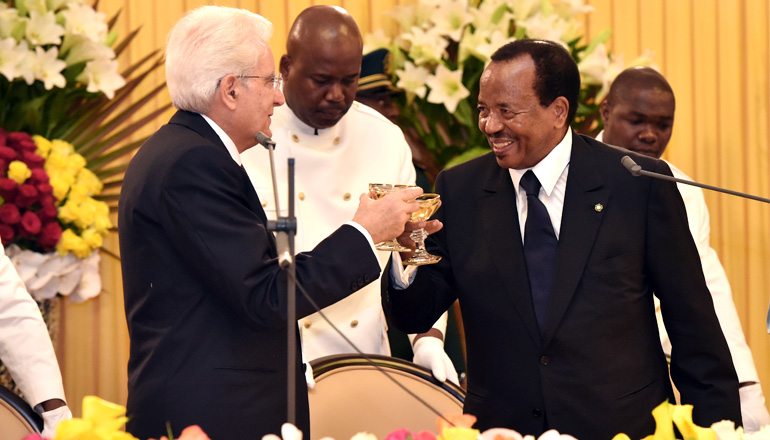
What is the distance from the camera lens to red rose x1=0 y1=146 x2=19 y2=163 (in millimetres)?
2725

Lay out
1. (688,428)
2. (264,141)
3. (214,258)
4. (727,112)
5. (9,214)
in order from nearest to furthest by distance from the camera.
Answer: (688,428)
(264,141)
(214,258)
(9,214)
(727,112)

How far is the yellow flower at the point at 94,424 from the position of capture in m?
1.22

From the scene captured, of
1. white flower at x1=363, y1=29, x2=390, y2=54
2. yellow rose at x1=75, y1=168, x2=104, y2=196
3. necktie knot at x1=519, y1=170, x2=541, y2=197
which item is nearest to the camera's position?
necktie knot at x1=519, y1=170, x2=541, y2=197

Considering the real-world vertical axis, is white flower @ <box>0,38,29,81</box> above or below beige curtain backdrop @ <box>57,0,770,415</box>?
above

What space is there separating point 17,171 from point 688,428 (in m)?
2.01

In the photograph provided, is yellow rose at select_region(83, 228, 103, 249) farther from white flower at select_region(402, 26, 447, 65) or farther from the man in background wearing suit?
the man in background wearing suit

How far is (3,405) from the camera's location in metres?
2.12

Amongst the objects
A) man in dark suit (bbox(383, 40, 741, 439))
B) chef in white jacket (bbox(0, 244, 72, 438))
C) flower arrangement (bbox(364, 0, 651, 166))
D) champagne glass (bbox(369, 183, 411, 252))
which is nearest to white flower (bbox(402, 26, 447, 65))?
flower arrangement (bbox(364, 0, 651, 166))

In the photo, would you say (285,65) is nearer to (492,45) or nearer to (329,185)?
(329,185)

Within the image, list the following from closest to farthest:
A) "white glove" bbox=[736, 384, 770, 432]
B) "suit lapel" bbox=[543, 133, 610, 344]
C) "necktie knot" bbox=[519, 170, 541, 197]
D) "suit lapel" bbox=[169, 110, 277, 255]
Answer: "suit lapel" bbox=[169, 110, 277, 255] → "suit lapel" bbox=[543, 133, 610, 344] → "necktie knot" bbox=[519, 170, 541, 197] → "white glove" bbox=[736, 384, 770, 432]

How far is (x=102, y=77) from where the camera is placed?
300cm

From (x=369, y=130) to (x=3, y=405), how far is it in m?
1.35

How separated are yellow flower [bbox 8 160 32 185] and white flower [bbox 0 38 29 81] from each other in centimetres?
23

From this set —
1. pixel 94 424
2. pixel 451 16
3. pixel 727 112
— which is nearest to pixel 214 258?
pixel 94 424
